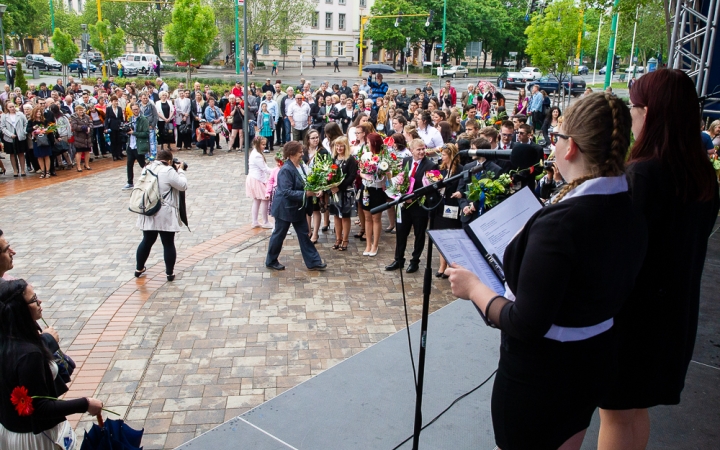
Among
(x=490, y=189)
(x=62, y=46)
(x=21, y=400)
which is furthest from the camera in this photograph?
(x=62, y=46)

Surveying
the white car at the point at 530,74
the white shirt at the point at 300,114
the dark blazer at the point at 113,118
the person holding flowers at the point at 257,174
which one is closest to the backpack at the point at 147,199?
the person holding flowers at the point at 257,174

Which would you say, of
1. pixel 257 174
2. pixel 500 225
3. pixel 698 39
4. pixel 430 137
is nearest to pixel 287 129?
pixel 430 137

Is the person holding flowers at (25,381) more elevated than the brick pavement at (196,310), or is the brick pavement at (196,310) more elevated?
the person holding flowers at (25,381)

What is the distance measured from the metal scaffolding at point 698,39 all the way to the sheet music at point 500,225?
5.90m

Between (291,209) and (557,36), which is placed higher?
(557,36)

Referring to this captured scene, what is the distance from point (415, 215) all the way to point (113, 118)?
36.9 ft

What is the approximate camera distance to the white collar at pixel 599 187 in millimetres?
2102

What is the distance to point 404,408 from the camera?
4.35 metres

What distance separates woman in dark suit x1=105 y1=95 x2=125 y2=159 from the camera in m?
15.9

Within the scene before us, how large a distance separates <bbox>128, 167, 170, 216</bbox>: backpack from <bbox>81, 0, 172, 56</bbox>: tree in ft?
178

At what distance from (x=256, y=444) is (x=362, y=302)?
3.27m

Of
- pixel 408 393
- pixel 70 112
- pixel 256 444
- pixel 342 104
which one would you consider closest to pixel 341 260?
pixel 408 393

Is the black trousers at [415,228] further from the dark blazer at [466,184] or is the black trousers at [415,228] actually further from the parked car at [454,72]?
the parked car at [454,72]

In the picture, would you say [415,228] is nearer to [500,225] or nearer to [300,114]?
[500,225]
